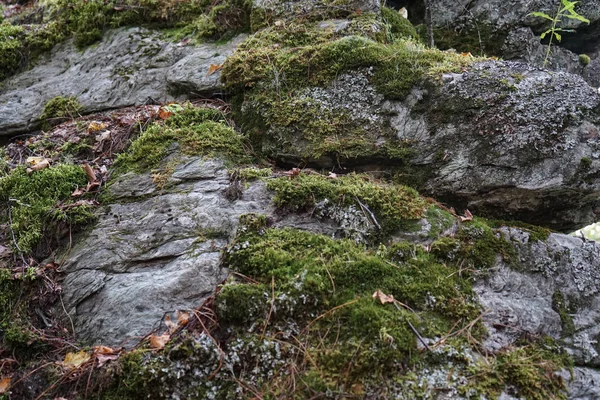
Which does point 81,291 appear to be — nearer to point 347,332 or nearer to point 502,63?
point 347,332

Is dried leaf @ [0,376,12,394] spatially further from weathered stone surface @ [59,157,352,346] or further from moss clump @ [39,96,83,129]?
moss clump @ [39,96,83,129]

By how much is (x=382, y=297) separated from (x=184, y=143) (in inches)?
102

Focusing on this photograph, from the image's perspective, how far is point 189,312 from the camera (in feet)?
10.1

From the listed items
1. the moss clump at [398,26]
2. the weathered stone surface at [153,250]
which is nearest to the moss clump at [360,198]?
the weathered stone surface at [153,250]

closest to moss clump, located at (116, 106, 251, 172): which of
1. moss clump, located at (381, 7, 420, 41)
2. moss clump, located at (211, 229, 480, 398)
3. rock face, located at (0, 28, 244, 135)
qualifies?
rock face, located at (0, 28, 244, 135)

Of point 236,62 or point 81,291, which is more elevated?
point 236,62

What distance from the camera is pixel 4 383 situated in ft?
9.65

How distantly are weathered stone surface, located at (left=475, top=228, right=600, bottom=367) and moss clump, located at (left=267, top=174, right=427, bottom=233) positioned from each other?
771mm

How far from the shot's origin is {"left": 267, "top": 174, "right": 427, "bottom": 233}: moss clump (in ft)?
11.9

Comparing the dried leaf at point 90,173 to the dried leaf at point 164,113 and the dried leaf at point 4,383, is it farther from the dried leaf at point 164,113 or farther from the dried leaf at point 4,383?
the dried leaf at point 4,383

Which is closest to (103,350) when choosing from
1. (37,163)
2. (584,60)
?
(37,163)

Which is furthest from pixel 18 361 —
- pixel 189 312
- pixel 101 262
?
pixel 189 312

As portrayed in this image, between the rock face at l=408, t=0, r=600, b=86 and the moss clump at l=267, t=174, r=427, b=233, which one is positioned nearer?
the moss clump at l=267, t=174, r=427, b=233

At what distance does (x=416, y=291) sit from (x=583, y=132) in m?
2.23
